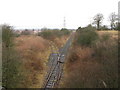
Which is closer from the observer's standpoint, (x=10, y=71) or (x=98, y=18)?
(x=10, y=71)

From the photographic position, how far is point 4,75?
12750 mm

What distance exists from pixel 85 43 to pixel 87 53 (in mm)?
4080

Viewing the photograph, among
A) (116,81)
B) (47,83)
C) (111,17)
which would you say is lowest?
(47,83)

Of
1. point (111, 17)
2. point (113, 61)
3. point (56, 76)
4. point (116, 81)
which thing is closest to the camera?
point (116, 81)

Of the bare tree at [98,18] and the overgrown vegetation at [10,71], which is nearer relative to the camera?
the overgrown vegetation at [10,71]

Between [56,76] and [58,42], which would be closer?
[56,76]

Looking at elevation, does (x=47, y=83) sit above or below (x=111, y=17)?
below

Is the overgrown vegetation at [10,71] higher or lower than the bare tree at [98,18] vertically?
lower

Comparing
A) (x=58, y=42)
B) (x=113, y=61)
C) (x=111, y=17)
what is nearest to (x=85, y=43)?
(x=113, y=61)

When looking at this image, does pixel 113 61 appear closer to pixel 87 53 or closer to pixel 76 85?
pixel 76 85

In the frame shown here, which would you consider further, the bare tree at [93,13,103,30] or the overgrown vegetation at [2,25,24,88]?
the bare tree at [93,13,103,30]

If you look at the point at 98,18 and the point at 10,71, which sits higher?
the point at 98,18

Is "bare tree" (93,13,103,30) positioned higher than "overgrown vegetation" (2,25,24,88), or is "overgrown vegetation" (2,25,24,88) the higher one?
"bare tree" (93,13,103,30)

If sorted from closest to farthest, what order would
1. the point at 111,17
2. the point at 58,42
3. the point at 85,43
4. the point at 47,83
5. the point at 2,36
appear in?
1. the point at 47,83
2. the point at 2,36
3. the point at 85,43
4. the point at 58,42
5. the point at 111,17
